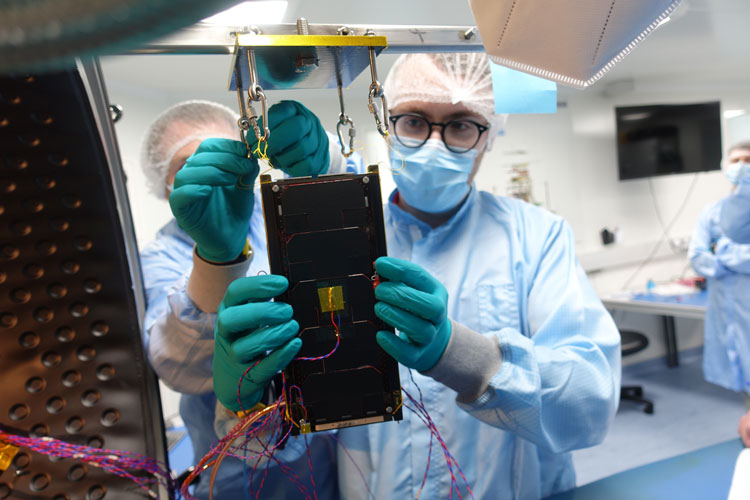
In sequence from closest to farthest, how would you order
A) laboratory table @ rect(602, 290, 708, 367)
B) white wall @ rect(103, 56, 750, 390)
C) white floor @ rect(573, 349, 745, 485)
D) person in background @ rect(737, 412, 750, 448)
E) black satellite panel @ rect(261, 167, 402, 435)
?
1. black satellite panel @ rect(261, 167, 402, 435)
2. person in background @ rect(737, 412, 750, 448)
3. white floor @ rect(573, 349, 745, 485)
4. laboratory table @ rect(602, 290, 708, 367)
5. white wall @ rect(103, 56, 750, 390)

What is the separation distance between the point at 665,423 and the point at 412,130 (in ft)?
11.5

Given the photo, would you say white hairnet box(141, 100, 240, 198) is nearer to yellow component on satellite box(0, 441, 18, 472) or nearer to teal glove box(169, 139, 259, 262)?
teal glove box(169, 139, 259, 262)

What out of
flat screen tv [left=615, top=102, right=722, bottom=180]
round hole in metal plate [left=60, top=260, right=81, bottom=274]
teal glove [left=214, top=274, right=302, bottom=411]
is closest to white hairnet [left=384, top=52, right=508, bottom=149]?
teal glove [left=214, top=274, right=302, bottom=411]

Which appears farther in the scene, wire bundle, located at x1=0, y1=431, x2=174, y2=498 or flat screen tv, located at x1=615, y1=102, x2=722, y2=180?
flat screen tv, located at x1=615, y1=102, x2=722, y2=180

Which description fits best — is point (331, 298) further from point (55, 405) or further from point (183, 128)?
point (183, 128)

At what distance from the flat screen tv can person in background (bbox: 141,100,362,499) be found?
13.2 ft

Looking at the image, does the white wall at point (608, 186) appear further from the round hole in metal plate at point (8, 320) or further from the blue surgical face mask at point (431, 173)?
the round hole in metal plate at point (8, 320)

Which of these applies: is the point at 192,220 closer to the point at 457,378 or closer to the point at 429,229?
the point at 457,378

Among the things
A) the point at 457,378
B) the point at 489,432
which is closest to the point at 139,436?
the point at 457,378

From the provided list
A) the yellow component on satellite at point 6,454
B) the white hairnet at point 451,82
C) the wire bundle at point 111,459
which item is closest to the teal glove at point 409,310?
the wire bundle at point 111,459

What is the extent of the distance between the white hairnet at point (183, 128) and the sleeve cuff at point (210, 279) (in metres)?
0.75

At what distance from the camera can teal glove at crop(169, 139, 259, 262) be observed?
0.67m

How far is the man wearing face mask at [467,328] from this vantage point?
705 millimetres

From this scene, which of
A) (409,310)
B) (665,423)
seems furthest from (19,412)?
(665,423)
